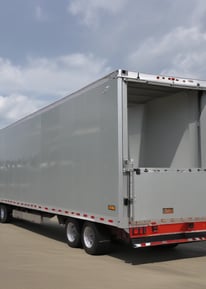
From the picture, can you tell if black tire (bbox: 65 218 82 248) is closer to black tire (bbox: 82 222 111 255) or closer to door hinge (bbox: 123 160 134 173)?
black tire (bbox: 82 222 111 255)

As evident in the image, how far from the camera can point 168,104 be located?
33.1 ft

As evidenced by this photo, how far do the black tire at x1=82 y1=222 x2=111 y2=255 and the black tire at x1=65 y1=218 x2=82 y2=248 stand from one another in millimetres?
564

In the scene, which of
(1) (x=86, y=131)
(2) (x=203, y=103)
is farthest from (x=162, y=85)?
(1) (x=86, y=131)

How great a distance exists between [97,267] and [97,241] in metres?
1.03

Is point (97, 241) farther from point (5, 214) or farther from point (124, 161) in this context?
point (5, 214)

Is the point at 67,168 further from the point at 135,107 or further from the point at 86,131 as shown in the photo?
the point at 135,107

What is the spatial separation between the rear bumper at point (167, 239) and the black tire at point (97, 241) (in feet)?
3.56

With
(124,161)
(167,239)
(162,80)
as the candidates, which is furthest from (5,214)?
(162,80)

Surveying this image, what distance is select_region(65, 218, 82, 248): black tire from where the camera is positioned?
9.54 m

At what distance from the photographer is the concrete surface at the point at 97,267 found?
644 centimetres

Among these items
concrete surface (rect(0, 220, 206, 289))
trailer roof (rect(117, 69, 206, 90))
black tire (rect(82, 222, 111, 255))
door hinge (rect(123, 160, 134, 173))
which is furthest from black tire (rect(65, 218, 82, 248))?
trailer roof (rect(117, 69, 206, 90))

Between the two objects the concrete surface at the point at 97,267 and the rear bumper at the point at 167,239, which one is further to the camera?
the rear bumper at the point at 167,239

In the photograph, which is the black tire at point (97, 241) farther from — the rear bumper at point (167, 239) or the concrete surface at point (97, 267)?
the rear bumper at point (167, 239)

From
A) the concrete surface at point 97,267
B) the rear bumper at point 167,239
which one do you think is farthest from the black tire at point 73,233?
the rear bumper at point 167,239
